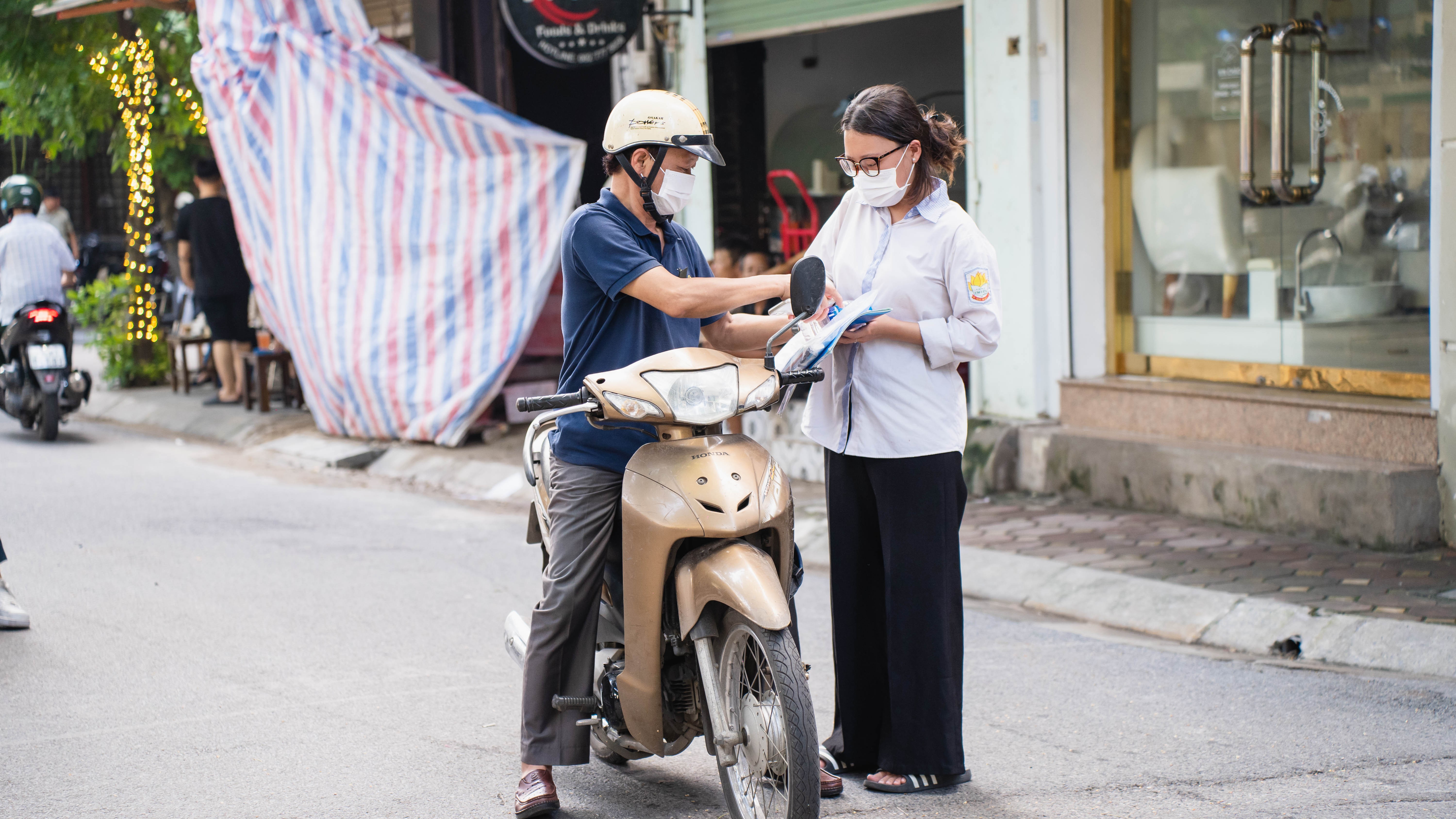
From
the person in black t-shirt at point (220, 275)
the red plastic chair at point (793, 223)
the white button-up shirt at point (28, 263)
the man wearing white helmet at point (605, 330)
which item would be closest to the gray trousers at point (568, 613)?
the man wearing white helmet at point (605, 330)

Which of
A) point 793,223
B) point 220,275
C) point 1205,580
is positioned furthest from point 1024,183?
point 220,275

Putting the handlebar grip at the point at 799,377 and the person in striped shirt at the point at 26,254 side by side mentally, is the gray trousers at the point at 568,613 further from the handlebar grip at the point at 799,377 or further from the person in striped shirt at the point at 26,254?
the person in striped shirt at the point at 26,254

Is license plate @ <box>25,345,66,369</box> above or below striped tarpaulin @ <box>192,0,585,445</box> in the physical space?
below

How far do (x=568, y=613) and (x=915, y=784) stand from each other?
1.04 metres

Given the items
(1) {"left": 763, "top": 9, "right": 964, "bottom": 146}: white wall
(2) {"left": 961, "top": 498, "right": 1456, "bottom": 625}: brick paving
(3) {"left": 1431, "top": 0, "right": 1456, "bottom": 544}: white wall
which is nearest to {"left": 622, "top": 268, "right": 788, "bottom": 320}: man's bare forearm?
(2) {"left": 961, "top": 498, "right": 1456, "bottom": 625}: brick paving

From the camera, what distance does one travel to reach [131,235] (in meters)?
13.1

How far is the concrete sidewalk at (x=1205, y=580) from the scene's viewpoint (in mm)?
5086

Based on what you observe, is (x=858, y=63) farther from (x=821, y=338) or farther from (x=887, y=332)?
(x=821, y=338)

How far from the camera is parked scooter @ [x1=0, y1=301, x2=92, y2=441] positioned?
1045 cm

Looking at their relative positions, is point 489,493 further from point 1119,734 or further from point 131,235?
point 131,235

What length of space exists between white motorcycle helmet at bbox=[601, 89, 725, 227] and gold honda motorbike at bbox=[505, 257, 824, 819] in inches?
18.6

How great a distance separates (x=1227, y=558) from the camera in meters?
6.19

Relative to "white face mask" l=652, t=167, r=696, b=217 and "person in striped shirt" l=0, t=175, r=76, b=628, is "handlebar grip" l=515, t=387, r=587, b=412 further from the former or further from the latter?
"person in striped shirt" l=0, t=175, r=76, b=628

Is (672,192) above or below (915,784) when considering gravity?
above
